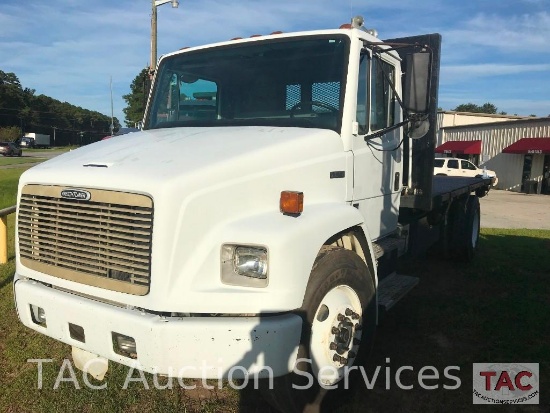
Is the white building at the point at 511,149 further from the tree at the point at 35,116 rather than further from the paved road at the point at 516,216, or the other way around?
the tree at the point at 35,116

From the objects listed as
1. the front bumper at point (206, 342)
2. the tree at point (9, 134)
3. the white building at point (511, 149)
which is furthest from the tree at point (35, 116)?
the front bumper at point (206, 342)

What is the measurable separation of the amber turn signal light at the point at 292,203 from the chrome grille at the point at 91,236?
0.83 meters

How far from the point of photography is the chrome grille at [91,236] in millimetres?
2585

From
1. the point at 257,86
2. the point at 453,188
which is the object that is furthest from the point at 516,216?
the point at 257,86

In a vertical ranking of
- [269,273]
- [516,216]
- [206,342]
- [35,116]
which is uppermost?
[35,116]

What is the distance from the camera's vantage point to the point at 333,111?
12.0 feet

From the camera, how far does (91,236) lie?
275 centimetres

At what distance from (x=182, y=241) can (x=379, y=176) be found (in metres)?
2.27

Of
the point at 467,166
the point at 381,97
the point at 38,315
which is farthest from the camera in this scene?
the point at 467,166

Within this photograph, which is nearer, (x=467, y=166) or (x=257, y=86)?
(x=257, y=86)

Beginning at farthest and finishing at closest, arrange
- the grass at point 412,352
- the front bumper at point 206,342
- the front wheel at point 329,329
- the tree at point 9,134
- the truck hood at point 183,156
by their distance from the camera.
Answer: the tree at point 9,134 → the grass at point 412,352 → the front wheel at point 329,329 → the truck hood at point 183,156 → the front bumper at point 206,342

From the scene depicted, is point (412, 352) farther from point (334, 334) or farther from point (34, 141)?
point (34, 141)

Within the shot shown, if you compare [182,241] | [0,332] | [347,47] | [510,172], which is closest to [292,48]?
A: [347,47]

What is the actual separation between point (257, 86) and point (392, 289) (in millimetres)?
2170
